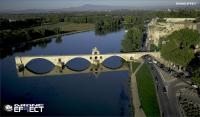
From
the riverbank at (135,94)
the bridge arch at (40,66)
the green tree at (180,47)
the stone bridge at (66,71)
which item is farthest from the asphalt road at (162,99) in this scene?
the bridge arch at (40,66)

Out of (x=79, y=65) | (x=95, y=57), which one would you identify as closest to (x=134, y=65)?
(x=95, y=57)

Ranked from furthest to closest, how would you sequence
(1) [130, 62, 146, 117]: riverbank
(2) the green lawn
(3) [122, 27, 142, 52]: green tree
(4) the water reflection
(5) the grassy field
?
Answer: (4) the water reflection
(3) [122, 27, 142, 52]: green tree
(2) the green lawn
(1) [130, 62, 146, 117]: riverbank
(5) the grassy field

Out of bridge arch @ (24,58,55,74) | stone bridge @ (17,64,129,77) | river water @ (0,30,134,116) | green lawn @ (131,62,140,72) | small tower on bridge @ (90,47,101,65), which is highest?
small tower on bridge @ (90,47,101,65)

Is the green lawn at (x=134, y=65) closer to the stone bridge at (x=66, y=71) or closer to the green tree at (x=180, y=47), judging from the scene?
the stone bridge at (x=66, y=71)

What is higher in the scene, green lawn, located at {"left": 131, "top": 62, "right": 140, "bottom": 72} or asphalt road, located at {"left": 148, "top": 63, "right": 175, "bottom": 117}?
green lawn, located at {"left": 131, "top": 62, "right": 140, "bottom": 72}

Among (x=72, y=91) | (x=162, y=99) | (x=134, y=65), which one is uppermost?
(x=134, y=65)

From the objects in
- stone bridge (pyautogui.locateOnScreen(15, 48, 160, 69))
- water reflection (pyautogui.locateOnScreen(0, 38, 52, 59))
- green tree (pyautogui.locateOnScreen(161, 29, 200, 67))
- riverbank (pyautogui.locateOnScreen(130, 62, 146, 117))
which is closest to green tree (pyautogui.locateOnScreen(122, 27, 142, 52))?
green tree (pyautogui.locateOnScreen(161, 29, 200, 67))

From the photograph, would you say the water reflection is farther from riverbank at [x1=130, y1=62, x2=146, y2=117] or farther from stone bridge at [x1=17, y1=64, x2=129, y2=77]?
riverbank at [x1=130, y1=62, x2=146, y2=117]

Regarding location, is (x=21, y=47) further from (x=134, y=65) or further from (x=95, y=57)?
(x=134, y=65)
